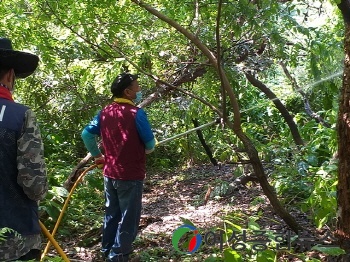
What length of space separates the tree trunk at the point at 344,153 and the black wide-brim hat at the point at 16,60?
1.79 meters

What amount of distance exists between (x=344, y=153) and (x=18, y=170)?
1877 millimetres

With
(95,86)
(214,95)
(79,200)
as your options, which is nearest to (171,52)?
(214,95)

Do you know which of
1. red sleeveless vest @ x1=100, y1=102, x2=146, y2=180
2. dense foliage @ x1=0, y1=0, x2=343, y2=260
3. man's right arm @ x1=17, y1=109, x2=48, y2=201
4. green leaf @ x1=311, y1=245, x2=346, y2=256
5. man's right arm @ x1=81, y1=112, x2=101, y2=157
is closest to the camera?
man's right arm @ x1=17, y1=109, x2=48, y2=201

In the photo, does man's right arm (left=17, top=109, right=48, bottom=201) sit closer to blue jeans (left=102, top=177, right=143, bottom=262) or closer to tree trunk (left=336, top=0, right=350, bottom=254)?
blue jeans (left=102, top=177, right=143, bottom=262)

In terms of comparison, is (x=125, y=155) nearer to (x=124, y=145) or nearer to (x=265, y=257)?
(x=124, y=145)

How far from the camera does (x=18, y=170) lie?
2213 millimetres

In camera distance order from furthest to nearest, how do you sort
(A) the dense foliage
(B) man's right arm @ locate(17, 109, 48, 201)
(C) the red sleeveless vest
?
(A) the dense foliage < (C) the red sleeveless vest < (B) man's right arm @ locate(17, 109, 48, 201)

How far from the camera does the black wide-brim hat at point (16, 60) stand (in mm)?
2268

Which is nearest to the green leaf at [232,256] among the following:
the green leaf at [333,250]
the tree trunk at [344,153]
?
the green leaf at [333,250]

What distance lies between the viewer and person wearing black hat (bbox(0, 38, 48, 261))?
220cm

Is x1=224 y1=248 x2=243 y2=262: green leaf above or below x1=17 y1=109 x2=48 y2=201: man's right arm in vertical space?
below

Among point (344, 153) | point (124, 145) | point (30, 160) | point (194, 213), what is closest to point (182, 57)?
point (194, 213)

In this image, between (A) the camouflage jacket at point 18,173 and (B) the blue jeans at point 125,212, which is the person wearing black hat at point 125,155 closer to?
(B) the blue jeans at point 125,212

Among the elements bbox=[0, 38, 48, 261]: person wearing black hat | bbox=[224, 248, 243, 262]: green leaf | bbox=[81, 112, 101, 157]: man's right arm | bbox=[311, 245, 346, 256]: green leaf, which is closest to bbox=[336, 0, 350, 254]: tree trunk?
bbox=[311, 245, 346, 256]: green leaf
